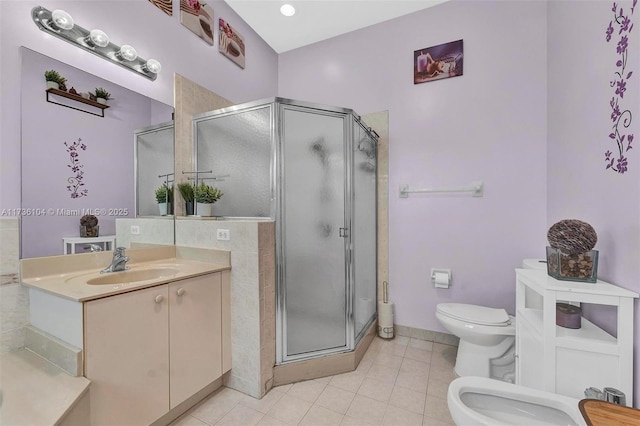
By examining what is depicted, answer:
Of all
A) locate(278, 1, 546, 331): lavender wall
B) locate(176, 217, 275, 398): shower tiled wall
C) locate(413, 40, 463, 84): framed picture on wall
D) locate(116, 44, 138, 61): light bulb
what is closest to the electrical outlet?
locate(176, 217, 275, 398): shower tiled wall

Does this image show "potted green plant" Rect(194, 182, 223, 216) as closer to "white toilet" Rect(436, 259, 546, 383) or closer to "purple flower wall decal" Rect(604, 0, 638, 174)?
"white toilet" Rect(436, 259, 546, 383)

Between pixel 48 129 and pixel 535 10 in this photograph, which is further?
pixel 535 10

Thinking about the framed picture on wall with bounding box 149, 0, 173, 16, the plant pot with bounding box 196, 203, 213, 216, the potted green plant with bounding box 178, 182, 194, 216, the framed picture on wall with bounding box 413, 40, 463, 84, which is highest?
the framed picture on wall with bounding box 149, 0, 173, 16

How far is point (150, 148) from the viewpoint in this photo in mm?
1764

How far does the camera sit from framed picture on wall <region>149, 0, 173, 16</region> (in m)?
1.83

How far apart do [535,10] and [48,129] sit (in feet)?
10.8

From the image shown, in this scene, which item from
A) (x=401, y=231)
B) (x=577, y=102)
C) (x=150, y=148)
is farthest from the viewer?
(x=401, y=231)

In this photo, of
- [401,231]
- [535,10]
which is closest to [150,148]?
[401,231]

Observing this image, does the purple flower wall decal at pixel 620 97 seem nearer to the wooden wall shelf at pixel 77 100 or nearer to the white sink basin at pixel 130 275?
the white sink basin at pixel 130 275

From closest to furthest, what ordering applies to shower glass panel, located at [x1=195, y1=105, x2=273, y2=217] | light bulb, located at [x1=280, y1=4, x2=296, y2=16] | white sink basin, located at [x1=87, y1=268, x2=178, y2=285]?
1. white sink basin, located at [x1=87, y1=268, x2=178, y2=285]
2. shower glass panel, located at [x1=195, y1=105, x2=273, y2=217]
3. light bulb, located at [x1=280, y1=4, x2=296, y2=16]

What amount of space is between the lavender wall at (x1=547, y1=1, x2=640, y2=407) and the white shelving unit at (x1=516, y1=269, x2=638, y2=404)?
0.05 metres

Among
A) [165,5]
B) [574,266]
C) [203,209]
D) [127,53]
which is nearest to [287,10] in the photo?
[165,5]

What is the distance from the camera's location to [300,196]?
5.99ft

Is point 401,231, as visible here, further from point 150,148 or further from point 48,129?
point 48,129
